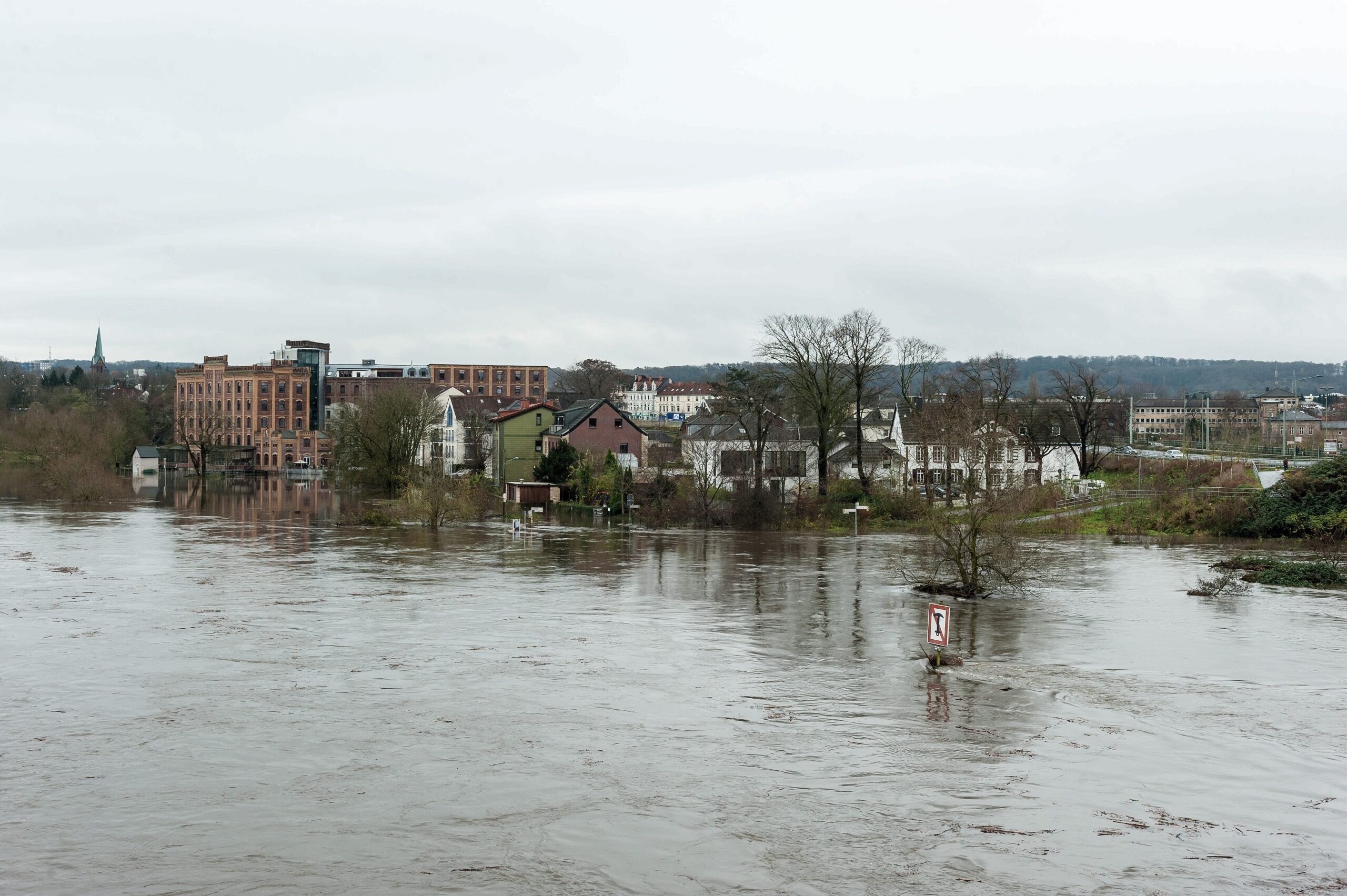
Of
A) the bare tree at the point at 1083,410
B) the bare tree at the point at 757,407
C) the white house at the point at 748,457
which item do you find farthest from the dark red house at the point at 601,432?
the bare tree at the point at 1083,410

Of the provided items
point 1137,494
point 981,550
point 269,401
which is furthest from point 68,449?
point 1137,494

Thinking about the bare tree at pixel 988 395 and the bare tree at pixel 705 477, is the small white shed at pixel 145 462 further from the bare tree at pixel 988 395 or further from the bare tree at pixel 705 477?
the bare tree at pixel 988 395

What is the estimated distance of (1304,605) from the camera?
28125 millimetres

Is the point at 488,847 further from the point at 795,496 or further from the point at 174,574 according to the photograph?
the point at 795,496

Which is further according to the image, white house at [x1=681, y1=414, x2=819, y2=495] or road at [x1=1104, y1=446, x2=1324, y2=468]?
road at [x1=1104, y1=446, x2=1324, y2=468]

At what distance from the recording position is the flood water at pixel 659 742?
10.6m

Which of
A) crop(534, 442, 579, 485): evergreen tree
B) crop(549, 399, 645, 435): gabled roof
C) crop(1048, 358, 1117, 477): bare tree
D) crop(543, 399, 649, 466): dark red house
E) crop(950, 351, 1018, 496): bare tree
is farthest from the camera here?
crop(549, 399, 645, 435): gabled roof

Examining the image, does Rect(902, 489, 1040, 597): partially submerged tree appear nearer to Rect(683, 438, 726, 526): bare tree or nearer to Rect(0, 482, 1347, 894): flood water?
Rect(0, 482, 1347, 894): flood water

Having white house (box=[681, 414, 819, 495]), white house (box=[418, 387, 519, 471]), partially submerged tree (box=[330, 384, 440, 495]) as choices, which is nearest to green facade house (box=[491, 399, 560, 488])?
partially submerged tree (box=[330, 384, 440, 495])

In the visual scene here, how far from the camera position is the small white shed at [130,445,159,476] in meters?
102

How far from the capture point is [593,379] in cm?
15250

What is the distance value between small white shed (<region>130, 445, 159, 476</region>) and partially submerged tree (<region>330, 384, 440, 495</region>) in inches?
1295

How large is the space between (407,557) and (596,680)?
68.0 feet

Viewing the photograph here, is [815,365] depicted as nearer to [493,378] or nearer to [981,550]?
[981,550]
